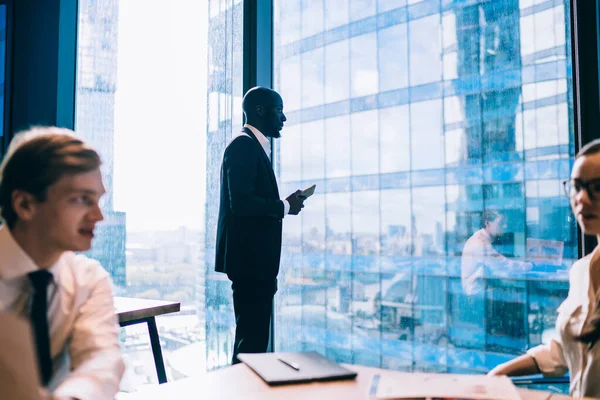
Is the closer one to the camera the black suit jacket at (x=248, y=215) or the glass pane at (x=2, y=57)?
the black suit jacket at (x=248, y=215)

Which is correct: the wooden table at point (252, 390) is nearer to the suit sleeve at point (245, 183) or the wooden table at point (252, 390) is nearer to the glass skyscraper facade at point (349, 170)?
the suit sleeve at point (245, 183)

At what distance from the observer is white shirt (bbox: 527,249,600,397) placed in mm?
1048

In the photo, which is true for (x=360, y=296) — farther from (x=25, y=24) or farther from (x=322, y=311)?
(x=25, y=24)

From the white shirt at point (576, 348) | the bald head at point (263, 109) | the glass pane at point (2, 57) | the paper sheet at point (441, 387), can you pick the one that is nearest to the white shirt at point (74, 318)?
the paper sheet at point (441, 387)

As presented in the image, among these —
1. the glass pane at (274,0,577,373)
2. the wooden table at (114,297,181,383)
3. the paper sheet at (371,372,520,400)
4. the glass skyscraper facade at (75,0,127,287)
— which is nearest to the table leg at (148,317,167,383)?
the wooden table at (114,297,181,383)

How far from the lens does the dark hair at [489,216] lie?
2.60 m

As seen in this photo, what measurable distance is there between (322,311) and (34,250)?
8.46ft

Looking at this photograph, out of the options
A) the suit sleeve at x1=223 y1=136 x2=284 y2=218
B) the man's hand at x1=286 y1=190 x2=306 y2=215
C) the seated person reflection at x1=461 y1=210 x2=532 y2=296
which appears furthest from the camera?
the seated person reflection at x1=461 y1=210 x2=532 y2=296

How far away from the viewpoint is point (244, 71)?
10.2 feet

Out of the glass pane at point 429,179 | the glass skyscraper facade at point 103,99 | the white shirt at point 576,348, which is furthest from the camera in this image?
the glass skyscraper facade at point 103,99

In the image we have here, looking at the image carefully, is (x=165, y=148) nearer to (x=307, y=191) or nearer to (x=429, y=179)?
(x=307, y=191)

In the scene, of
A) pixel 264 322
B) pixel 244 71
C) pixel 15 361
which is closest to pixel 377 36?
pixel 244 71

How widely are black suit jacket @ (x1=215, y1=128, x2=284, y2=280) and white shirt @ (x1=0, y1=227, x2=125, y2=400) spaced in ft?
3.39

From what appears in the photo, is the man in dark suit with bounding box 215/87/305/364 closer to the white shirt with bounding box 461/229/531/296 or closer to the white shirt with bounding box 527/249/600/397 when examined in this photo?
the white shirt with bounding box 461/229/531/296
